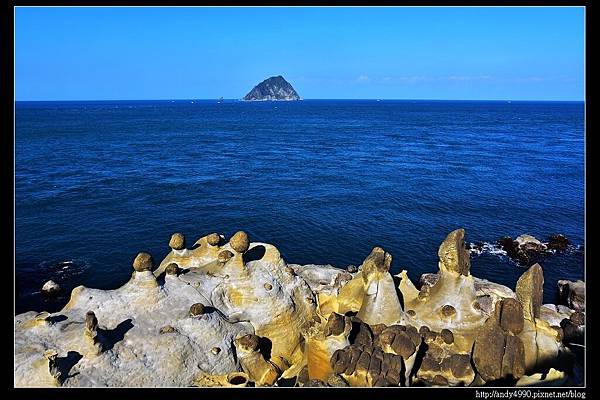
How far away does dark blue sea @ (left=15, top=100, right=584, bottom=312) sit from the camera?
54031 millimetres

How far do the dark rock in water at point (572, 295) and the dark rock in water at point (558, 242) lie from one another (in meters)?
11.8

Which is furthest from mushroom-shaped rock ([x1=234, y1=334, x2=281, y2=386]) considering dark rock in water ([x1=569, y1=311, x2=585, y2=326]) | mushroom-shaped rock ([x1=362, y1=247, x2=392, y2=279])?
dark rock in water ([x1=569, y1=311, x2=585, y2=326])

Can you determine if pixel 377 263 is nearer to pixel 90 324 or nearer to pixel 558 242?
pixel 90 324

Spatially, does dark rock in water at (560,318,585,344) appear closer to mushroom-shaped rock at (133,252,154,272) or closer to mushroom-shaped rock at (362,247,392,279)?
mushroom-shaped rock at (362,247,392,279)

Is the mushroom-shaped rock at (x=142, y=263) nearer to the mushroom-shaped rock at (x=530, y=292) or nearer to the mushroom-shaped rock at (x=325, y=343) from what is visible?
the mushroom-shaped rock at (x=325, y=343)

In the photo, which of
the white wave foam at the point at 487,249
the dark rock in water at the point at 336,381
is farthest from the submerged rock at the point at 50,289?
the white wave foam at the point at 487,249

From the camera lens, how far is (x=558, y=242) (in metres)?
58.8

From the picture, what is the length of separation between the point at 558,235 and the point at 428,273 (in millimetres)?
22364

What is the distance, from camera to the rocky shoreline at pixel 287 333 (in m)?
23.2

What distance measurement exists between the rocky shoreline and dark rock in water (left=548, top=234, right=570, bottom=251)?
96.1 ft

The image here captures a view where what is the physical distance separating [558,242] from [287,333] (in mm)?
44227

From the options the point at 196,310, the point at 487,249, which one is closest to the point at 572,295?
the point at 487,249

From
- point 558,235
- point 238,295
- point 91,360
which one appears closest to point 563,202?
point 558,235
